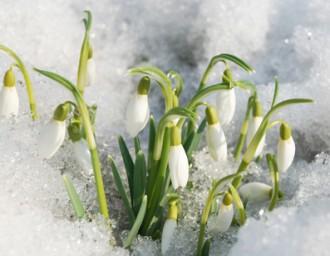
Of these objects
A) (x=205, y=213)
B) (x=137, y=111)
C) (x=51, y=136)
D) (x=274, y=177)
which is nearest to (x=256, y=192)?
(x=274, y=177)

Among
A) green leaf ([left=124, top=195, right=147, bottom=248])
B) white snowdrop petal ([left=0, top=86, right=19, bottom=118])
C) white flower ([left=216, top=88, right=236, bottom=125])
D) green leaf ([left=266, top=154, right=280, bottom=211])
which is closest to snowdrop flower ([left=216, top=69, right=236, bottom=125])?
white flower ([left=216, top=88, right=236, bottom=125])

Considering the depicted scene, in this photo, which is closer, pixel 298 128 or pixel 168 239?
pixel 168 239

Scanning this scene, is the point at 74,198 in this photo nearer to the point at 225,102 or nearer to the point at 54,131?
the point at 54,131

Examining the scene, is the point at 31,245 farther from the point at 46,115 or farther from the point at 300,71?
the point at 300,71

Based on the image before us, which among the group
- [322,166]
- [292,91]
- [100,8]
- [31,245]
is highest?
[100,8]

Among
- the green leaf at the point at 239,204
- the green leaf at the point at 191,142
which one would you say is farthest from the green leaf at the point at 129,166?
the green leaf at the point at 239,204

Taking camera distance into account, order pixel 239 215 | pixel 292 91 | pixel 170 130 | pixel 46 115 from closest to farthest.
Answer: pixel 170 130
pixel 239 215
pixel 46 115
pixel 292 91

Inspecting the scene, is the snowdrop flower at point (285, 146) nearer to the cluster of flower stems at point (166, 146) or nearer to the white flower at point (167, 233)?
the cluster of flower stems at point (166, 146)

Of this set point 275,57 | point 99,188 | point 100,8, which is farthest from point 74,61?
point 99,188
